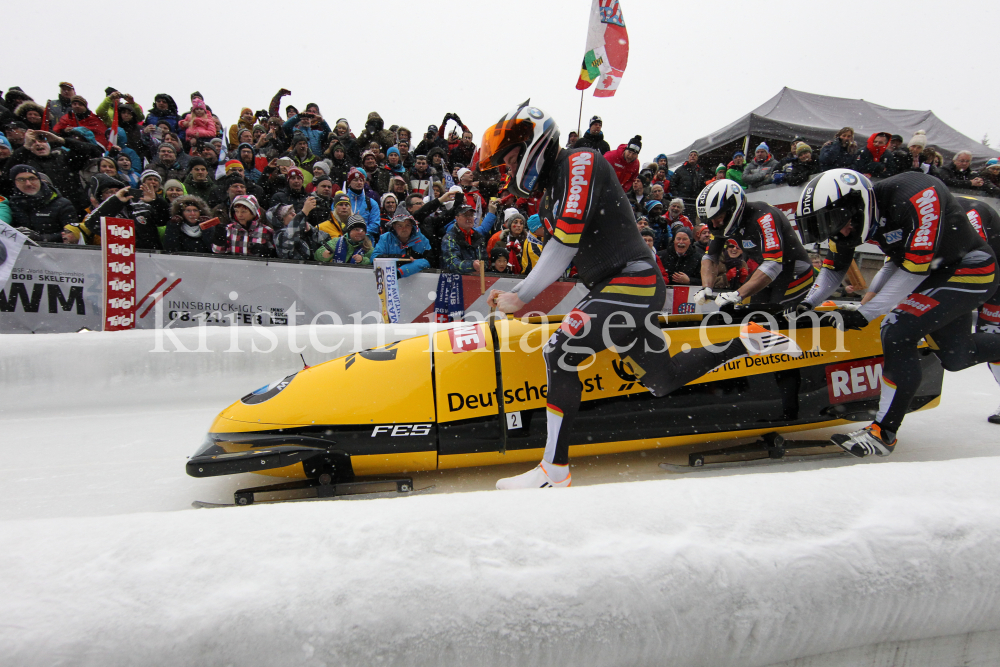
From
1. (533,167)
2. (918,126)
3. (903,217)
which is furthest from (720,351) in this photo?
(918,126)

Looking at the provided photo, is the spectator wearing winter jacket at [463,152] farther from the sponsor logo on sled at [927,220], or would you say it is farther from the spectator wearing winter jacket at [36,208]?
the sponsor logo on sled at [927,220]

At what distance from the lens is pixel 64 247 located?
4770 millimetres

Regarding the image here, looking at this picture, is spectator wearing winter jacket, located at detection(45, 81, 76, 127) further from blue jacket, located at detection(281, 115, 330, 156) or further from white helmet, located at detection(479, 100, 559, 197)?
white helmet, located at detection(479, 100, 559, 197)

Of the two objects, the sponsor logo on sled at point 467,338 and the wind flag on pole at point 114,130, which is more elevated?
the wind flag on pole at point 114,130

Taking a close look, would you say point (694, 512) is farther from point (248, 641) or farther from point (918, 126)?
point (918, 126)

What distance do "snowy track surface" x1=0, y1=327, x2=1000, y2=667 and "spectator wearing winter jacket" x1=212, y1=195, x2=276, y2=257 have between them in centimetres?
487

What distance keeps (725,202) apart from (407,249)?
3480 millimetres

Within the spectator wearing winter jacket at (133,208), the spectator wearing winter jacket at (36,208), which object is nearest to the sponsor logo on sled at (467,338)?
the spectator wearing winter jacket at (133,208)

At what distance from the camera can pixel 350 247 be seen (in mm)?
5902

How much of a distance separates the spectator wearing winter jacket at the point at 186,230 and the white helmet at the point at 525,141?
418 cm

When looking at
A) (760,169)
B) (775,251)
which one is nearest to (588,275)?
(775,251)

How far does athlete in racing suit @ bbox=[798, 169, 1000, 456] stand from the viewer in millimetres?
2594

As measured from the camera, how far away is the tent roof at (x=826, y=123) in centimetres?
1148

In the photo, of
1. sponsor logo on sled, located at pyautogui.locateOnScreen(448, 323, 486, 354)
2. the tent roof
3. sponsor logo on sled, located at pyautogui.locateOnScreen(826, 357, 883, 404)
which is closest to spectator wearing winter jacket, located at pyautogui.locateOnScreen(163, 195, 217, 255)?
sponsor logo on sled, located at pyautogui.locateOnScreen(448, 323, 486, 354)
